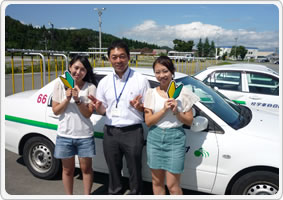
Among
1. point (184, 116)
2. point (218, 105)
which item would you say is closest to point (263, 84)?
point (218, 105)

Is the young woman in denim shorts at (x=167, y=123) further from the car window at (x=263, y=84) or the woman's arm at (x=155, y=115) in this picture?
the car window at (x=263, y=84)

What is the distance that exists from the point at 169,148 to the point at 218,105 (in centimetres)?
116

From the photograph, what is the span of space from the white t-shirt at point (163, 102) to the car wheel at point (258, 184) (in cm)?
98

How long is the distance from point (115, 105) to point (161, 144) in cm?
65

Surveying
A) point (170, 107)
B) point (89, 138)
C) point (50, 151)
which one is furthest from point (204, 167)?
point (50, 151)

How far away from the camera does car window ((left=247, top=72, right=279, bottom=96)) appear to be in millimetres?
5129

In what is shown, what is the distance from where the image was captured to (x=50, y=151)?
11.2ft

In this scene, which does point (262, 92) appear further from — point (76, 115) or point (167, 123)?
point (76, 115)

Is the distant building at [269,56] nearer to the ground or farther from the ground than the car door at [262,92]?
farther from the ground

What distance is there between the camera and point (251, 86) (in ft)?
17.2

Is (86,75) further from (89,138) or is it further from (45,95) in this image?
(45,95)

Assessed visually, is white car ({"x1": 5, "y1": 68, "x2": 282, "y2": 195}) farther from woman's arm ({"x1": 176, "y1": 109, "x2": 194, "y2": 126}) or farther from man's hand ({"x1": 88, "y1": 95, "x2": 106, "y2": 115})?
man's hand ({"x1": 88, "y1": 95, "x2": 106, "y2": 115})

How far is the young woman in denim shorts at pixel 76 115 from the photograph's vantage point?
2.54 metres

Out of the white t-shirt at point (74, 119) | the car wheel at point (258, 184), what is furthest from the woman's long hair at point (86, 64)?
the car wheel at point (258, 184)
